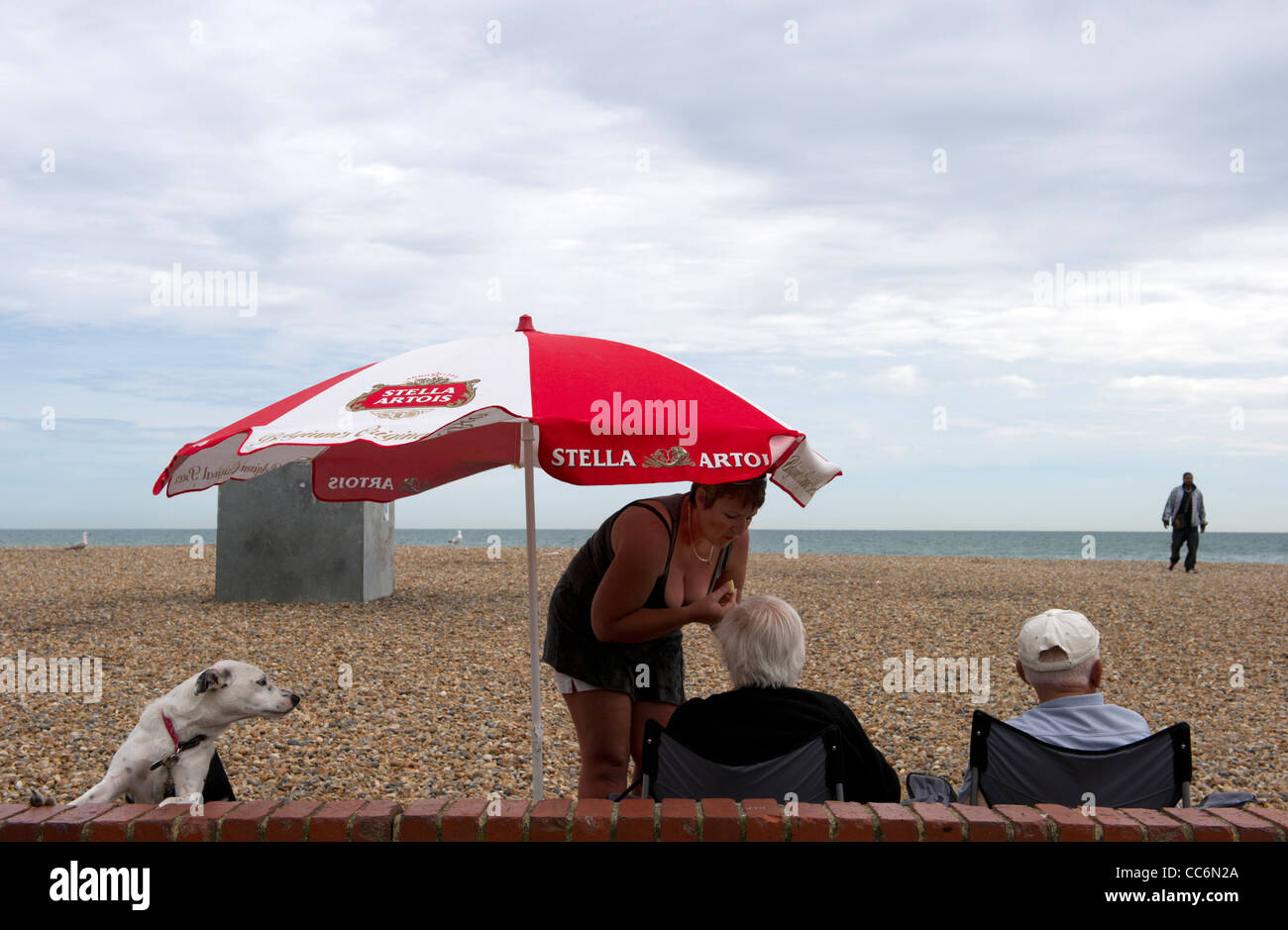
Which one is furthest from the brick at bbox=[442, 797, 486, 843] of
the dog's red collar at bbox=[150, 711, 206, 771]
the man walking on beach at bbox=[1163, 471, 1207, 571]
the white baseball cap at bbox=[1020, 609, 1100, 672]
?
the man walking on beach at bbox=[1163, 471, 1207, 571]

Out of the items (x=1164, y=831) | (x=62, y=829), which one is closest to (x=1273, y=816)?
(x=1164, y=831)

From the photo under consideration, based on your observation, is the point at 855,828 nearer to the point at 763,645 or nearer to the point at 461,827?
the point at 763,645

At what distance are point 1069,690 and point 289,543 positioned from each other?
11.7m

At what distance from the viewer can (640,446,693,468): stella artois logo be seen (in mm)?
2998

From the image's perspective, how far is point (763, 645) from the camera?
3.26 meters

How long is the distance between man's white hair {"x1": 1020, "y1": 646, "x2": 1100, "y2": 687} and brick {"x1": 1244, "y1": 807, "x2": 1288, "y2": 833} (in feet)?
1.96

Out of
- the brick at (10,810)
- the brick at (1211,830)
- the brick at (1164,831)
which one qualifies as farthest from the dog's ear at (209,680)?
the brick at (1211,830)

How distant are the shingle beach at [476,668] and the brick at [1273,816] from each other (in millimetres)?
3593

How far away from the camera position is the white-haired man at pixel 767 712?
10.3 ft

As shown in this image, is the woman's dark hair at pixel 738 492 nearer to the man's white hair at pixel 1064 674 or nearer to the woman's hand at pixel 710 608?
the woman's hand at pixel 710 608

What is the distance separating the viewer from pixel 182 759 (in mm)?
3816

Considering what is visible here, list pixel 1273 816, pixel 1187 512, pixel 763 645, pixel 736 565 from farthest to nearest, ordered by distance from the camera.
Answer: pixel 1187 512, pixel 736 565, pixel 763 645, pixel 1273 816

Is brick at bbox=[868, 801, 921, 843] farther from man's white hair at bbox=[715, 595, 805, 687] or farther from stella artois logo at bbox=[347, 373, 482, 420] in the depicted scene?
stella artois logo at bbox=[347, 373, 482, 420]

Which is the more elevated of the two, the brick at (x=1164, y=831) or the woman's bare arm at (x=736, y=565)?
the woman's bare arm at (x=736, y=565)
